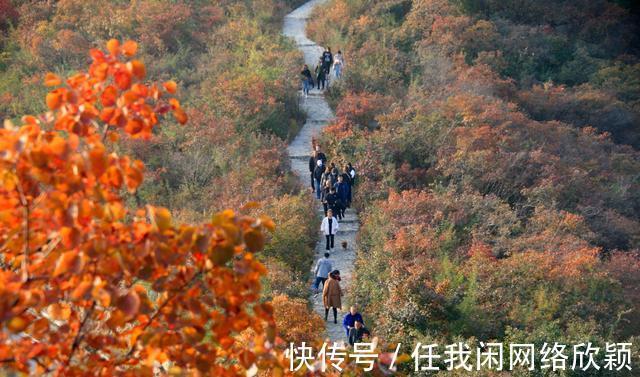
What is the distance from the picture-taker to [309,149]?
21.3 metres

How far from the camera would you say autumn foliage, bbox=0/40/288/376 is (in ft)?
12.9

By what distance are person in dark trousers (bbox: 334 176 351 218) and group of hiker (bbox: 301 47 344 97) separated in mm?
8446

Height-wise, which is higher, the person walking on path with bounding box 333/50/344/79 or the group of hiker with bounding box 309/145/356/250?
the person walking on path with bounding box 333/50/344/79

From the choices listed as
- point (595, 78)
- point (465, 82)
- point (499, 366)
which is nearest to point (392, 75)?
point (465, 82)

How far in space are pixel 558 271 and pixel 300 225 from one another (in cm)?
503

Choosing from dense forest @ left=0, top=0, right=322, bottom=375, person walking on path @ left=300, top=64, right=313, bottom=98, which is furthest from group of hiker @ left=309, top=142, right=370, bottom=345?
person walking on path @ left=300, top=64, right=313, bottom=98

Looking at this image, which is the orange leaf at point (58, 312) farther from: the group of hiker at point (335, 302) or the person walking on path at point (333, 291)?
the person walking on path at point (333, 291)

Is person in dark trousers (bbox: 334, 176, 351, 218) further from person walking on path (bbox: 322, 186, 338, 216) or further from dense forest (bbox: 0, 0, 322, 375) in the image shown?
dense forest (bbox: 0, 0, 322, 375)

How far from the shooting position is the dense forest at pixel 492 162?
490 inches

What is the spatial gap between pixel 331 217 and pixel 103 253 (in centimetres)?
1088

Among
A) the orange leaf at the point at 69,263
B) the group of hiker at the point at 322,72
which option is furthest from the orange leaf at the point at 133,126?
the group of hiker at the point at 322,72

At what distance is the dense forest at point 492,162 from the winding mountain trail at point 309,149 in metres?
0.40

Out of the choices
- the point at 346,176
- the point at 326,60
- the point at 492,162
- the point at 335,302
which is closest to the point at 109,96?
the point at 335,302

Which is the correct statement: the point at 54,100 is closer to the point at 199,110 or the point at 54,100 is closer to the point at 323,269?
the point at 323,269
